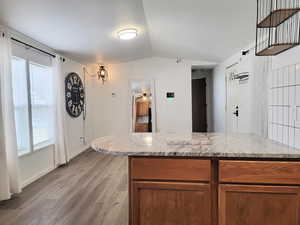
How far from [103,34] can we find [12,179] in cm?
257

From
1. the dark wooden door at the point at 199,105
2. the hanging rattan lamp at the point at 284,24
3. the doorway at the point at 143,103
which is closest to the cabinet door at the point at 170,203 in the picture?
the hanging rattan lamp at the point at 284,24

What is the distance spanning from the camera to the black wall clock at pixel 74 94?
4418 mm

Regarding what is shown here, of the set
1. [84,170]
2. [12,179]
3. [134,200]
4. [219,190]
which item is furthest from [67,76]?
[219,190]

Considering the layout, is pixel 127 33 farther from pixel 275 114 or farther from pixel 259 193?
pixel 259 193

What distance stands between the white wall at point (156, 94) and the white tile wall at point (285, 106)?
12.6 feet

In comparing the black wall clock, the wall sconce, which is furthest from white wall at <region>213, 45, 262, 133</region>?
the black wall clock

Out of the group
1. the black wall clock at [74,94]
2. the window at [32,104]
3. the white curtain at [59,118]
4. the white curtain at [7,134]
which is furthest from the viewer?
the black wall clock at [74,94]

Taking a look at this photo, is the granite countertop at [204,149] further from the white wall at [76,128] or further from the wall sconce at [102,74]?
the wall sconce at [102,74]

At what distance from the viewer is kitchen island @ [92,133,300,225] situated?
1381 mm

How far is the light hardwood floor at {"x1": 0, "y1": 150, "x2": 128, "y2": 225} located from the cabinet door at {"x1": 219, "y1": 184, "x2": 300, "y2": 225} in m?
1.15

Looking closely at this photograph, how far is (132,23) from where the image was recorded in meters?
3.20

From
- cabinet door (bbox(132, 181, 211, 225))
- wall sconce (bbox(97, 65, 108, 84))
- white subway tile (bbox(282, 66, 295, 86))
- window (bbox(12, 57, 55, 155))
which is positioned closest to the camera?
cabinet door (bbox(132, 181, 211, 225))

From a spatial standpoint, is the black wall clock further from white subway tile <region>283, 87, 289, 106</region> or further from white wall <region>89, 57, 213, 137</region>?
white subway tile <region>283, 87, 289, 106</region>

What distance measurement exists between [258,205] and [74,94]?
4.27m
